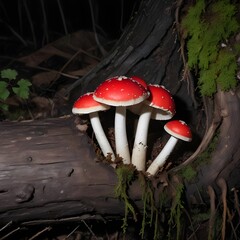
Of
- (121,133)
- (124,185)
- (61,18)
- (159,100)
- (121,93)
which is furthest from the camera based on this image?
(61,18)

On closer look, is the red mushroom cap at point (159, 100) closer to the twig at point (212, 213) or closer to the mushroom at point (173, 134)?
the mushroom at point (173, 134)

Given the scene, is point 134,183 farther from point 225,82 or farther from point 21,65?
point 21,65

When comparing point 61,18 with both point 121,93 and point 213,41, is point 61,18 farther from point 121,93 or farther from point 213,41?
point 121,93

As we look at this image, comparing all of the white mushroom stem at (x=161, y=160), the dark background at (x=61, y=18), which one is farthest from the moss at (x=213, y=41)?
the dark background at (x=61, y=18)

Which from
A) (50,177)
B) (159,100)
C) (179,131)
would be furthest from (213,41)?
(50,177)

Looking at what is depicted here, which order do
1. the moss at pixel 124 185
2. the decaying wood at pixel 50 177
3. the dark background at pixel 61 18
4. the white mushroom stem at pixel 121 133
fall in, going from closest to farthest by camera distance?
1. the decaying wood at pixel 50 177
2. the moss at pixel 124 185
3. the white mushroom stem at pixel 121 133
4. the dark background at pixel 61 18

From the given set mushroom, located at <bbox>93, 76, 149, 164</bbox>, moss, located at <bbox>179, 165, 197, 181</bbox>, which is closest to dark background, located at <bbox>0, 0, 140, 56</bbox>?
mushroom, located at <bbox>93, 76, 149, 164</bbox>

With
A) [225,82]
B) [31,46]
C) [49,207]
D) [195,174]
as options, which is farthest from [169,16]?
[31,46]
